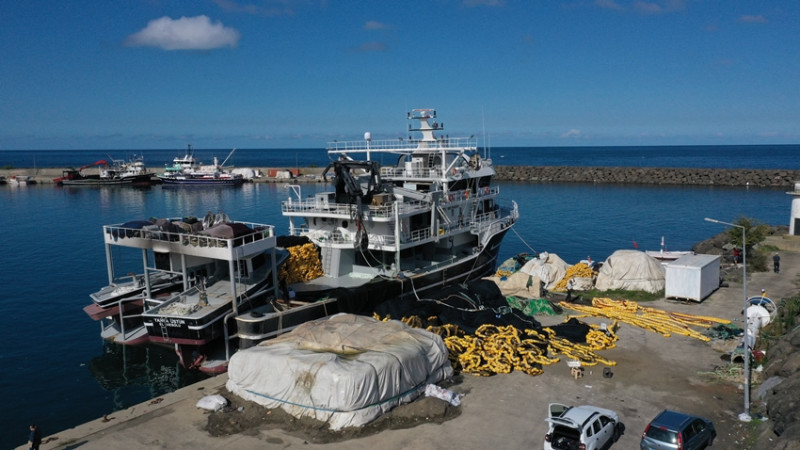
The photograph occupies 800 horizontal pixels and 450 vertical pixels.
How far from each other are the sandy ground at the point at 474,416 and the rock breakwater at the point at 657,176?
83.8 meters

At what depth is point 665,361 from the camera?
19016 millimetres

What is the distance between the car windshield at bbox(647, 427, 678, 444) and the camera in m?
12.3

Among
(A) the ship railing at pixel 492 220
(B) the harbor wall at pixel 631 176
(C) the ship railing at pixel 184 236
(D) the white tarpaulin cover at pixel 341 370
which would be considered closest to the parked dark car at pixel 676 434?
(D) the white tarpaulin cover at pixel 341 370

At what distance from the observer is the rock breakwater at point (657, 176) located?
290ft

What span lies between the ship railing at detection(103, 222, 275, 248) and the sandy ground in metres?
5.56

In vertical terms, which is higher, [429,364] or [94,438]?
[429,364]

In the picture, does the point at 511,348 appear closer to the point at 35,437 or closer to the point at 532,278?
the point at 532,278

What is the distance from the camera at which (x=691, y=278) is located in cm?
2519

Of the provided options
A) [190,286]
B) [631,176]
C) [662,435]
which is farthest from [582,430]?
[631,176]

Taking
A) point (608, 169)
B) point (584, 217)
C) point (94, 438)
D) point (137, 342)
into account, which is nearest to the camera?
point (94, 438)

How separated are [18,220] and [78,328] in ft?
145

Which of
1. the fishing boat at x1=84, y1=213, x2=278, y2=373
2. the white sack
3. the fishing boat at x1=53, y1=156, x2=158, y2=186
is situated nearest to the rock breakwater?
the fishing boat at x1=53, y1=156, x2=158, y2=186

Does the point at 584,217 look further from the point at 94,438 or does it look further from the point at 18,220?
the point at 18,220

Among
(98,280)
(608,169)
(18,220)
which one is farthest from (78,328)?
(608,169)
